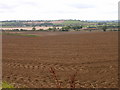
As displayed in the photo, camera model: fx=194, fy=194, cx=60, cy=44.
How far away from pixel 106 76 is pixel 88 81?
152 centimetres

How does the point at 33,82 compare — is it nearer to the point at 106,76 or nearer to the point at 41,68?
the point at 41,68

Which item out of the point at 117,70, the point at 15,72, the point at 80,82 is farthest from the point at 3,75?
the point at 117,70

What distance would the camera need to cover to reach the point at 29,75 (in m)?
11.4

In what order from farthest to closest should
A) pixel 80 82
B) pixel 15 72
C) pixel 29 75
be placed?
pixel 15 72 < pixel 29 75 < pixel 80 82

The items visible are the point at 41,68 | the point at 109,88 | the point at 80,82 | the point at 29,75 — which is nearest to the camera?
the point at 109,88

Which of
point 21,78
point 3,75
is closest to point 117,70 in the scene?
point 21,78

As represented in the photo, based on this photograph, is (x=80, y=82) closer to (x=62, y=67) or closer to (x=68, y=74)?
(x=68, y=74)

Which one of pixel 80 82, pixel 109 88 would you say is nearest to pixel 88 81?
pixel 80 82

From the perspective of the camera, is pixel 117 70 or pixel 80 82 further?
pixel 117 70

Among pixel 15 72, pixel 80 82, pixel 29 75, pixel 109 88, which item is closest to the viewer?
pixel 109 88

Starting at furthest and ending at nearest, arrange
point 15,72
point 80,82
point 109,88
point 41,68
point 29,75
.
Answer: point 41,68 < point 15,72 < point 29,75 < point 80,82 < point 109,88

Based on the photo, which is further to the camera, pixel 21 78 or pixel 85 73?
pixel 85 73

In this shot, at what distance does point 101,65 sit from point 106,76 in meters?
2.77

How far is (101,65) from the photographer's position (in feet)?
44.9
